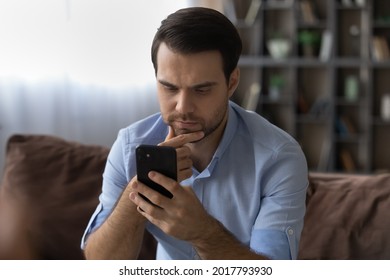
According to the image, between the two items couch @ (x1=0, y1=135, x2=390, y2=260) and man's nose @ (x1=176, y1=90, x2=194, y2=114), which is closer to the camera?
man's nose @ (x1=176, y1=90, x2=194, y2=114)

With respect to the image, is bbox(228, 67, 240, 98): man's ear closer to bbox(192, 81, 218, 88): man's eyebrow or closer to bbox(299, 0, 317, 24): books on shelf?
bbox(192, 81, 218, 88): man's eyebrow

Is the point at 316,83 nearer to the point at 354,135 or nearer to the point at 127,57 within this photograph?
the point at 354,135

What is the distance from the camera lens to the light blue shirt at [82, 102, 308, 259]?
799 mm

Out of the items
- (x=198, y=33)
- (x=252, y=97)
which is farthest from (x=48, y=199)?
(x=252, y=97)

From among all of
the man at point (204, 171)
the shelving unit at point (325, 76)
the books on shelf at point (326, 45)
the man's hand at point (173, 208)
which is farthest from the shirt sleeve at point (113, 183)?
the books on shelf at point (326, 45)

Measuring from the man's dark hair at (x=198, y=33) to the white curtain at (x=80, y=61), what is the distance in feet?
0.17

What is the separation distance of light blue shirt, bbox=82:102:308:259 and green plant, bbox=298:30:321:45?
272 centimetres

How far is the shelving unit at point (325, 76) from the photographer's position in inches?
137

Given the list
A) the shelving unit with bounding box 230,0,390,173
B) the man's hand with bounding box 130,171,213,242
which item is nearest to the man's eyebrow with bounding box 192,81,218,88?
the man's hand with bounding box 130,171,213,242

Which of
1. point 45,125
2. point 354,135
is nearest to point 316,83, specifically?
point 354,135

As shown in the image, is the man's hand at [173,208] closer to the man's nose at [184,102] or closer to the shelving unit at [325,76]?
the man's nose at [184,102]

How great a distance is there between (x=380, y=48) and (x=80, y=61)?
2531mm

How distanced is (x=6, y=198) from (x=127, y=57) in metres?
0.36

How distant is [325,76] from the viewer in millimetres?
3598
